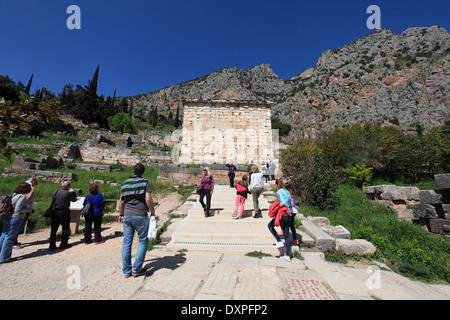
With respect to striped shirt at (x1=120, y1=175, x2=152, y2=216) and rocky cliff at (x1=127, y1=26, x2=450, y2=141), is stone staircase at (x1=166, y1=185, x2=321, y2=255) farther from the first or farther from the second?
rocky cliff at (x1=127, y1=26, x2=450, y2=141)

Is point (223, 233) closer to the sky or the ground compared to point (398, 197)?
closer to the ground

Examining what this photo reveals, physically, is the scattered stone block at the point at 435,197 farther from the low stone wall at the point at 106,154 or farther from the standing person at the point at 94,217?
the low stone wall at the point at 106,154

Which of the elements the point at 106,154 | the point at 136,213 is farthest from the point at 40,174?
the point at 136,213

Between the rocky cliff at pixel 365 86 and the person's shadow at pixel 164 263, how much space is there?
1609 inches

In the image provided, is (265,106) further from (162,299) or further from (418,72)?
(418,72)

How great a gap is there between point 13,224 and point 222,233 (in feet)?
15.4

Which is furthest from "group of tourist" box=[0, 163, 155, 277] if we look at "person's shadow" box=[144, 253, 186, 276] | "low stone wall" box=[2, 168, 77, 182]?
"low stone wall" box=[2, 168, 77, 182]

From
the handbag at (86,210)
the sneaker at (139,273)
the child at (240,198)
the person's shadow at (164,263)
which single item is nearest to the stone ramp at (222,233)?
the child at (240,198)

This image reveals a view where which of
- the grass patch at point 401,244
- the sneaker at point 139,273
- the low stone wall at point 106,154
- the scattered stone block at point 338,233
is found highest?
the low stone wall at point 106,154

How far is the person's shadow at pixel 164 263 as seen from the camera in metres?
3.54

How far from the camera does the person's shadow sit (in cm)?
354

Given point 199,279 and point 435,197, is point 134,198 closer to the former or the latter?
point 199,279

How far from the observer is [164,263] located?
386 centimetres
